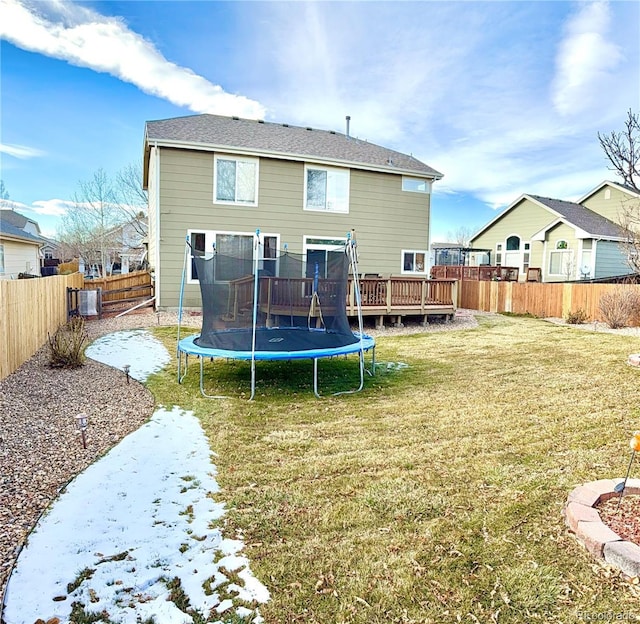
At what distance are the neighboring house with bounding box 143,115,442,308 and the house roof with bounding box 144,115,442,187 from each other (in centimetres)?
4

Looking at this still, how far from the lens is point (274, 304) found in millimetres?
8531

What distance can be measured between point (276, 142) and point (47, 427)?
11766 millimetres

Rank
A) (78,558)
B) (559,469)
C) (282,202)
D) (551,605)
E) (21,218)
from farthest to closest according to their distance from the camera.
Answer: (21,218)
(282,202)
(559,469)
(78,558)
(551,605)

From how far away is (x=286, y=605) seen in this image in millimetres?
2092

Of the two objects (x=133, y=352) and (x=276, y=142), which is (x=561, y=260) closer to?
(x=276, y=142)

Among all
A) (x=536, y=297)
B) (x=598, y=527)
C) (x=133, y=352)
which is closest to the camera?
(x=598, y=527)

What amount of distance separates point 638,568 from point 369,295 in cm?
936

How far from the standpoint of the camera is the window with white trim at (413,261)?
15.5 m

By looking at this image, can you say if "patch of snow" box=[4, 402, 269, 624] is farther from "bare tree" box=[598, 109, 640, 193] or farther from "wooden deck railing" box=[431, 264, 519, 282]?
"wooden deck railing" box=[431, 264, 519, 282]

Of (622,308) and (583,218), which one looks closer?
(622,308)

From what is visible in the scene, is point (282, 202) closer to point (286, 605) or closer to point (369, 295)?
point (369, 295)

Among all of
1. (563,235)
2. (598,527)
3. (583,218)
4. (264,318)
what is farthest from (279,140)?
(583,218)

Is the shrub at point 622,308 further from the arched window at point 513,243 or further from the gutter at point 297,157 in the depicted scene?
the arched window at point 513,243

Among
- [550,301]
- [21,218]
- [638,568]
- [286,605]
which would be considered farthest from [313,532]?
[21,218]
